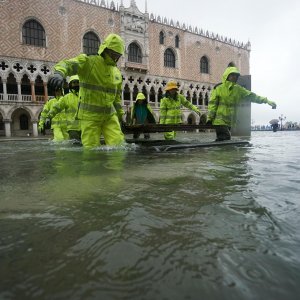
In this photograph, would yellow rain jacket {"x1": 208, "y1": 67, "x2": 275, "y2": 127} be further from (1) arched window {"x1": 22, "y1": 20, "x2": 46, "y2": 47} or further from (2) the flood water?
(1) arched window {"x1": 22, "y1": 20, "x2": 46, "y2": 47}

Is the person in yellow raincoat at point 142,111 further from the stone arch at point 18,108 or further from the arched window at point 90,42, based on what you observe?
the arched window at point 90,42

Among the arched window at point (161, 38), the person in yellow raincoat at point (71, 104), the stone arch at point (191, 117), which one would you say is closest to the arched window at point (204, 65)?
the stone arch at point (191, 117)

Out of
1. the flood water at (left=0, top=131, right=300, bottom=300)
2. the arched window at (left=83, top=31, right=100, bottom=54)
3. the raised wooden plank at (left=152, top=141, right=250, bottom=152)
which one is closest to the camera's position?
the flood water at (left=0, top=131, right=300, bottom=300)

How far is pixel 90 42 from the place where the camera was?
82.4 feet

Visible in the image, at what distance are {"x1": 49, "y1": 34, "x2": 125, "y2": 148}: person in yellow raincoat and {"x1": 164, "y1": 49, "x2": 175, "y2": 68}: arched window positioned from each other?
26.2 m

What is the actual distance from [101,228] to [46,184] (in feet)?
Result: 3.47

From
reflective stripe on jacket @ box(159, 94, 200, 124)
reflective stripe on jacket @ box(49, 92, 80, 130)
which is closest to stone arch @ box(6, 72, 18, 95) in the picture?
reflective stripe on jacket @ box(49, 92, 80, 130)

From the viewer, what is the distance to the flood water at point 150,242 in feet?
2.53

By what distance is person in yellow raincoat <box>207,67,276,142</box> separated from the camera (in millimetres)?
6723

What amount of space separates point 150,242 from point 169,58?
31.0 metres

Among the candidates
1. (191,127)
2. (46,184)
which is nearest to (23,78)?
(191,127)

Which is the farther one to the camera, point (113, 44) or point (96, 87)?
point (96, 87)

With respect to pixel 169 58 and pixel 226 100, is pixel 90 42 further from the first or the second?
pixel 226 100

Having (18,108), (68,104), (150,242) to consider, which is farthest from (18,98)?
(150,242)
